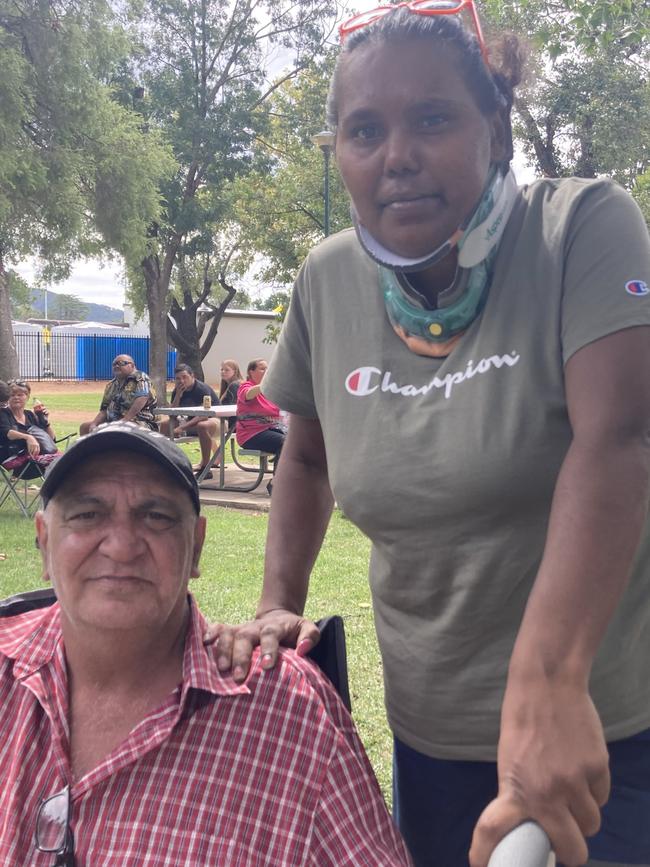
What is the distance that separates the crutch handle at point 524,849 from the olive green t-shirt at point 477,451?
457 mm

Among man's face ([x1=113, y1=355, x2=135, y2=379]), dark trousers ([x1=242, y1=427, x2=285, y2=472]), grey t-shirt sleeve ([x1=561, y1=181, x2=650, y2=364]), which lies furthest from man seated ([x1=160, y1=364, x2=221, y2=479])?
grey t-shirt sleeve ([x1=561, y1=181, x2=650, y2=364])

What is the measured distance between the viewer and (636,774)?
1461mm

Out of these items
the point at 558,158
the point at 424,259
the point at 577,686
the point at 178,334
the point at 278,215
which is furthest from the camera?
the point at 178,334

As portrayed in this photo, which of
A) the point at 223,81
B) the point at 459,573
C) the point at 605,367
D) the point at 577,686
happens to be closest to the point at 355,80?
the point at 605,367

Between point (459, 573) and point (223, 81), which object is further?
point (223, 81)

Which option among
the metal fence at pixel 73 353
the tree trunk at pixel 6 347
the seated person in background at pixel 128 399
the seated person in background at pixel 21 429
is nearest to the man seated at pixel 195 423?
the seated person in background at pixel 128 399

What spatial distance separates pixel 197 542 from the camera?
200 centimetres

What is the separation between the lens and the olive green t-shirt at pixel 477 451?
1288 mm

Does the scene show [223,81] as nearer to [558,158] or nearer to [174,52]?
[174,52]

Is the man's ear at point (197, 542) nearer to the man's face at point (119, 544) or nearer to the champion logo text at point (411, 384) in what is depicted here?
the man's face at point (119, 544)

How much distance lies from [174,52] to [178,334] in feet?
32.4

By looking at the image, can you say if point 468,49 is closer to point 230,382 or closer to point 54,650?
point 54,650

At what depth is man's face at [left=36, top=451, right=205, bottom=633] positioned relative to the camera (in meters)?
1.81

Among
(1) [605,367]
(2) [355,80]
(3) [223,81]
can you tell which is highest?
(3) [223,81]
